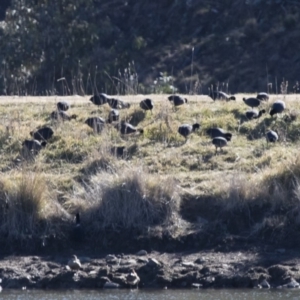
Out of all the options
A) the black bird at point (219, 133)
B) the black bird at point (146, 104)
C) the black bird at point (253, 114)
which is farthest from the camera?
the black bird at point (146, 104)

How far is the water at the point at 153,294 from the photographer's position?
1210 cm

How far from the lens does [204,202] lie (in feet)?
47.3

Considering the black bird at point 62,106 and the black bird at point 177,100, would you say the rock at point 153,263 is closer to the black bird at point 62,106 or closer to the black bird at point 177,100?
the black bird at point 177,100

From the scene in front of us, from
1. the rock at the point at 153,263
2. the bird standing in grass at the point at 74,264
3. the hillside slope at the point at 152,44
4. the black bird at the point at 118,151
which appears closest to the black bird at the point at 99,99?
the black bird at the point at 118,151

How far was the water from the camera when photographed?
12.1m

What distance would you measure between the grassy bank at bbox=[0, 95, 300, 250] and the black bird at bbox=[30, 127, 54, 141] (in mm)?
136

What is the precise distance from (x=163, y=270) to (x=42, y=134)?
13.6ft

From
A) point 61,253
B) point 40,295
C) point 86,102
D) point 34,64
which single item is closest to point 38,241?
point 61,253

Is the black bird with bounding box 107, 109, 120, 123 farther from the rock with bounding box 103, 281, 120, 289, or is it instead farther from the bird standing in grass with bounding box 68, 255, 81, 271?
the rock with bounding box 103, 281, 120, 289

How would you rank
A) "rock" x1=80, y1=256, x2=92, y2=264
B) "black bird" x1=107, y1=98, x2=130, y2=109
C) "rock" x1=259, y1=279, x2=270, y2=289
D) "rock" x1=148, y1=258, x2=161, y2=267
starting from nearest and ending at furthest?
"rock" x1=259, y1=279, x2=270, y2=289 < "rock" x1=148, y1=258, x2=161, y2=267 < "rock" x1=80, y1=256, x2=92, y2=264 < "black bird" x1=107, y1=98, x2=130, y2=109

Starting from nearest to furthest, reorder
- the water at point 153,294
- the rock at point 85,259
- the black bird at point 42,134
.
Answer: the water at point 153,294 → the rock at point 85,259 → the black bird at point 42,134

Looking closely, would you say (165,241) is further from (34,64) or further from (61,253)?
(34,64)

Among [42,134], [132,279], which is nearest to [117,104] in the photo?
[42,134]

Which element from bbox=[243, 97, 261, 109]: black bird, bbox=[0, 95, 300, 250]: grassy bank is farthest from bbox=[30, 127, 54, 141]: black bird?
bbox=[243, 97, 261, 109]: black bird
